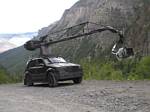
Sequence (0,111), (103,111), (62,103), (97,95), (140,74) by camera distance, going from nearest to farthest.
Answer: (103,111) → (0,111) → (62,103) → (97,95) → (140,74)

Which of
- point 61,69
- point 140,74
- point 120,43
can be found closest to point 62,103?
point 61,69

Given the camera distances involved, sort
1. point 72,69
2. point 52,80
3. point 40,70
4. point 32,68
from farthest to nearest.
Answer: point 32,68
point 40,70
point 72,69
point 52,80

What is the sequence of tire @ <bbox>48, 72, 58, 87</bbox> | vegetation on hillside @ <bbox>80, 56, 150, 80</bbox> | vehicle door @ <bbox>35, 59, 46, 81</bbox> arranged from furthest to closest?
vegetation on hillside @ <bbox>80, 56, 150, 80</bbox> → vehicle door @ <bbox>35, 59, 46, 81</bbox> → tire @ <bbox>48, 72, 58, 87</bbox>

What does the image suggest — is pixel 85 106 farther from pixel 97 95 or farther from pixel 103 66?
pixel 103 66

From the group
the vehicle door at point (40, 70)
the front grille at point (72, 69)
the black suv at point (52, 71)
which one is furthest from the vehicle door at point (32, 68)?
the front grille at point (72, 69)

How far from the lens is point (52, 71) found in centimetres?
2516

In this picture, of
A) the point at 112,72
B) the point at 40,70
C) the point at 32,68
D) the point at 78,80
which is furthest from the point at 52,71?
the point at 112,72

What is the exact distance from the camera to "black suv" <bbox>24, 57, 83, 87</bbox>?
2498 centimetres

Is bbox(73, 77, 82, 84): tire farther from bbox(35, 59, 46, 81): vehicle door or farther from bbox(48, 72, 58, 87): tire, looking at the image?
bbox(35, 59, 46, 81): vehicle door

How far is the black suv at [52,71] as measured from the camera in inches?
984

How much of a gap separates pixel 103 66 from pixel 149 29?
419 ft

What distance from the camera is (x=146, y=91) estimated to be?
58.5ft

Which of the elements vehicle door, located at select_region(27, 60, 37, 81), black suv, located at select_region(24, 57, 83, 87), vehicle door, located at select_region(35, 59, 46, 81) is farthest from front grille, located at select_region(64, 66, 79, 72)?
vehicle door, located at select_region(27, 60, 37, 81)

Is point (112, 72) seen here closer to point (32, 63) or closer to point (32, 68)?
point (32, 63)
